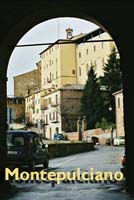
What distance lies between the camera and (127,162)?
1077cm

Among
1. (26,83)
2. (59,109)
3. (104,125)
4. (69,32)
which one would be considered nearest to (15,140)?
(104,125)

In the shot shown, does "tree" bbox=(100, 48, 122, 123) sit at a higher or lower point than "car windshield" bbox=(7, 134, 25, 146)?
higher

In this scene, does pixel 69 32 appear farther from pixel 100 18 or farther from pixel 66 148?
pixel 100 18

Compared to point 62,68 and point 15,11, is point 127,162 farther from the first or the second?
point 62,68

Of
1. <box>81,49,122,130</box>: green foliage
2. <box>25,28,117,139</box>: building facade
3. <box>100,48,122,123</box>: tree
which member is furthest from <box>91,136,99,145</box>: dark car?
<box>25,28,117,139</box>: building facade

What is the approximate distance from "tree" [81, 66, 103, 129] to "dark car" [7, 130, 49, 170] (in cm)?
Result: 5377

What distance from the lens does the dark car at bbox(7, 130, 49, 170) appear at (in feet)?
57.1

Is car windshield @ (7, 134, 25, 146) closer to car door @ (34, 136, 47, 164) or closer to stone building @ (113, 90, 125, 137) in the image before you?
car door @ (34, 136, 47, 164)

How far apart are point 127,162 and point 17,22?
14.2 feet

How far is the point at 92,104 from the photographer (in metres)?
73.6

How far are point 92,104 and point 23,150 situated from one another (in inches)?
2218

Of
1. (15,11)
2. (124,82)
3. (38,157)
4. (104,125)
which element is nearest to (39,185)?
(124,82)

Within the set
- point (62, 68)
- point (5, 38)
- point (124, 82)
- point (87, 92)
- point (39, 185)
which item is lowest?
point (39, 185)

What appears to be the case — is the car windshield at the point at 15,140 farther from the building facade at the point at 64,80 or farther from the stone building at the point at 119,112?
the building facade at the point at 64,80
